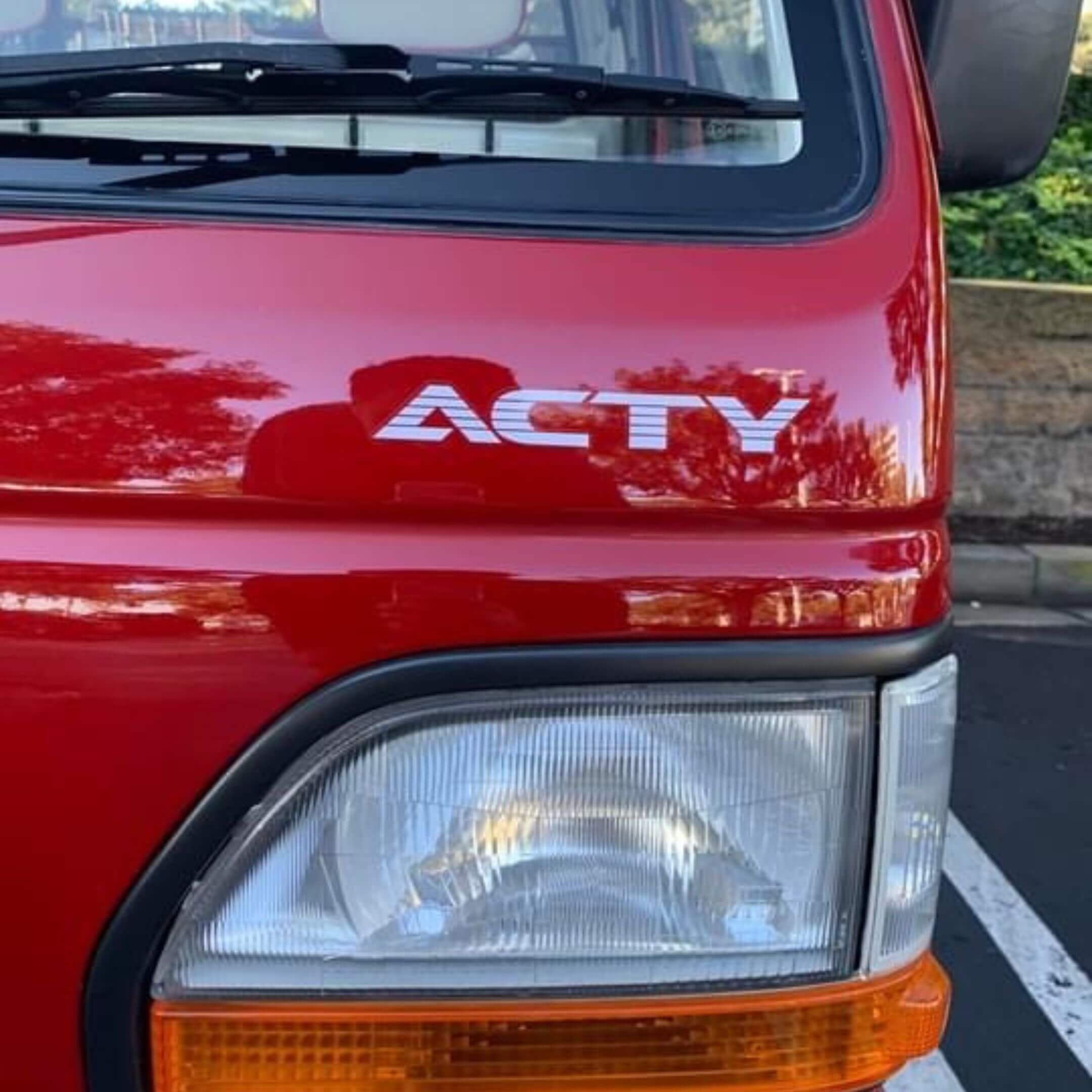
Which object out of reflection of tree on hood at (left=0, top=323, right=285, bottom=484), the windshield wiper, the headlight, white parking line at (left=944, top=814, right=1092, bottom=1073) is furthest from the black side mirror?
white parking line at (left=944, top=814, right=1092, bottom=1073)

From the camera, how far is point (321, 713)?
3.81 ft

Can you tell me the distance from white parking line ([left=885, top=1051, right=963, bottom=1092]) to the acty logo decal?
91.3 inches

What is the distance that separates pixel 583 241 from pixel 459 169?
13 cm

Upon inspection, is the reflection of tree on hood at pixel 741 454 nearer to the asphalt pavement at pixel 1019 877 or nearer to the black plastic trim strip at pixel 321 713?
the black plastic trim strip at pixel 321 713

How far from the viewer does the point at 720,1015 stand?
127cm

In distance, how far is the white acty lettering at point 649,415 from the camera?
1178 mm

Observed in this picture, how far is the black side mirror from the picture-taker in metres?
1.50

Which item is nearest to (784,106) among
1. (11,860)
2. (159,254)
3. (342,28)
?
(342,28)

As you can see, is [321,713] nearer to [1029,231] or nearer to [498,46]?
[498,46]

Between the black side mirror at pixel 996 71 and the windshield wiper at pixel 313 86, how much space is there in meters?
0.33

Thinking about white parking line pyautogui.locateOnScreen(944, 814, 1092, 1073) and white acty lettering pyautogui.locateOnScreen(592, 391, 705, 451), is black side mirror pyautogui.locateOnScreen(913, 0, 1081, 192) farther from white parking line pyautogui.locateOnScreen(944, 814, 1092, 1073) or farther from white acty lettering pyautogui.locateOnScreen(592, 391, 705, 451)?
white parking line pyautogui.locateOnScreen(944, 814, 1092, 1073)

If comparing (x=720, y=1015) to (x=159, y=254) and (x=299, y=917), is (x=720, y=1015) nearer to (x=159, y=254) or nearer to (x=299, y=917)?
(x=299, y=917)

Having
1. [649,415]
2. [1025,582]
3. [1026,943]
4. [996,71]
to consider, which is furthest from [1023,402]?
[649,415]

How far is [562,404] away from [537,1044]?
20.9 inches
